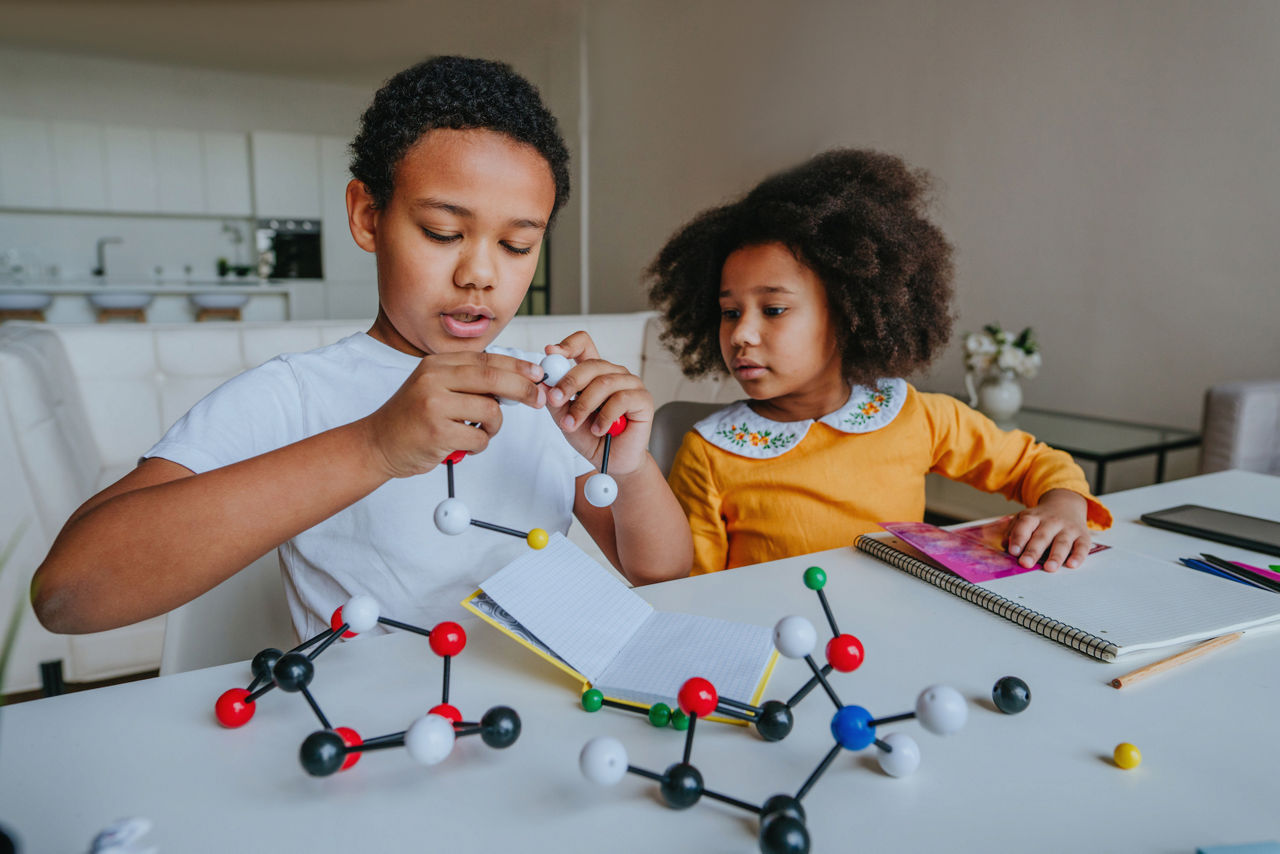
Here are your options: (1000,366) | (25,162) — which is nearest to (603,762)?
(1000,366)

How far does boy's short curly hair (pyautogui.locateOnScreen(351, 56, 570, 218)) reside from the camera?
0.80 meters

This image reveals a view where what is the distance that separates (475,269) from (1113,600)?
719 millimetres

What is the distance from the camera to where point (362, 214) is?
0.86 meters

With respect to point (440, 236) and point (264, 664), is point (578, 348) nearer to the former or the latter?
point (440, 236)

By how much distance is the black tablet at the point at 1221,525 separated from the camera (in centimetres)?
98

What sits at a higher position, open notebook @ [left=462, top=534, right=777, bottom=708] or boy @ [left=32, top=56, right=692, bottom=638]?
boy @ [left=32, top=56, right=692, bottom=638]

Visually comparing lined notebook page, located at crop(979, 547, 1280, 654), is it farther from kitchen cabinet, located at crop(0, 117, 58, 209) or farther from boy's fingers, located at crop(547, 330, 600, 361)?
kitchen cabinet, located at crop(0, 117, 58, 209)

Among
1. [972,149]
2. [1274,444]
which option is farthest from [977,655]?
[972,149]

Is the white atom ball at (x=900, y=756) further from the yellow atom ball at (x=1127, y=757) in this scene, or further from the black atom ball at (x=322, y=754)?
the black atom ball at (x=322, y=754)

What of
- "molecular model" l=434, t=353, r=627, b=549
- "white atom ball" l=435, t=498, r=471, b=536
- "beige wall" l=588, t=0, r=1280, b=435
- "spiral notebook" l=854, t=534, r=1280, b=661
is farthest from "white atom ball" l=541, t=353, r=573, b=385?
"beige wall" l=588, t=0, r=1280, b=435

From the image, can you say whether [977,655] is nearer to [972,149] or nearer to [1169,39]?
[1169,39]

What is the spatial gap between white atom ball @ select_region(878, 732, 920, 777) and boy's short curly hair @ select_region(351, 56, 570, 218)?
665mm

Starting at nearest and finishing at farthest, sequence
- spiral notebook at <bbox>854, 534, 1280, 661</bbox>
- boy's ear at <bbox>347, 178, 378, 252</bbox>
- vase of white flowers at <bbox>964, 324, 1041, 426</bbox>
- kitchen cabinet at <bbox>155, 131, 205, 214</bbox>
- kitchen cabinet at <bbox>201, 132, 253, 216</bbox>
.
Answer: spiral notebook at <bbox>854, 534, 1280, 661</bbox> → boy's ear at <bbox>347, 178, 378, 252</bbox> → vase of white flowers at <bbox>964, 324, 1041, 426</bbox> → kitchen cabinet at <bbox>155, 131, 205, 214</bbox> → kitchen cabinet at <bbox>201, 132, 253, 216</bbox>

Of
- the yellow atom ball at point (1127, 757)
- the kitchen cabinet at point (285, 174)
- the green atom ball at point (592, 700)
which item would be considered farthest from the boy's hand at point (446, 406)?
the kitchen cabinet at point (285, 174)
